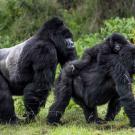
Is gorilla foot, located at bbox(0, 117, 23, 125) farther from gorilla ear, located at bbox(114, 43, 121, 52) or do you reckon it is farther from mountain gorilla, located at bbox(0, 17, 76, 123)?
gorilla ear, located at bbox(114, 43, 121, 52)

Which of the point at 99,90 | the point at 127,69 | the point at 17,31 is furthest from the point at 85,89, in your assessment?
the point at 17,31

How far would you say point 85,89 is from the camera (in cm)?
593

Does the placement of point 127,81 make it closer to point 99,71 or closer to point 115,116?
point 99,71

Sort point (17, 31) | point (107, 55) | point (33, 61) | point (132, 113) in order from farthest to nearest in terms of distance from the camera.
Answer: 1. point (17, 31)
2. point (33, 61)
3. point (107, 55)
4. point (132, 113)

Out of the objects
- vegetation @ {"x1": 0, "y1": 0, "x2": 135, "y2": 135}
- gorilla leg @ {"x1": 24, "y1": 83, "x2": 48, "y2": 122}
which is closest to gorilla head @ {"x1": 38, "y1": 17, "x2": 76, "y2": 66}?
gorilla leg @ {"x1": 24, "y1": 83, "x2": 48, "y2": 122}

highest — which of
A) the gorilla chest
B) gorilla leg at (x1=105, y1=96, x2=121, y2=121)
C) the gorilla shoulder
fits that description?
the gorilla shoulder

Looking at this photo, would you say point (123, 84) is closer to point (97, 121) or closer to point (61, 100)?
point (97, 121)

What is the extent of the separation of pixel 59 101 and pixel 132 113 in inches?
37.6

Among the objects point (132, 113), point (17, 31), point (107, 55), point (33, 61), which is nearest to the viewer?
point (132, 113)

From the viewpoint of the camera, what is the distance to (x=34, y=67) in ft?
20.3

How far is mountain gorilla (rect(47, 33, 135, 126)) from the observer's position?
5590 mm

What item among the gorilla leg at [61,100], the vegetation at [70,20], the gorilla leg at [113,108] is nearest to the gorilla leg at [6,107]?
the gorilla leg at [61,100]

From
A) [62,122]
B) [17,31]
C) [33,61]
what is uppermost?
[17,31]

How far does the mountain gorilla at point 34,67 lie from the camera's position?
6188 millimetres
